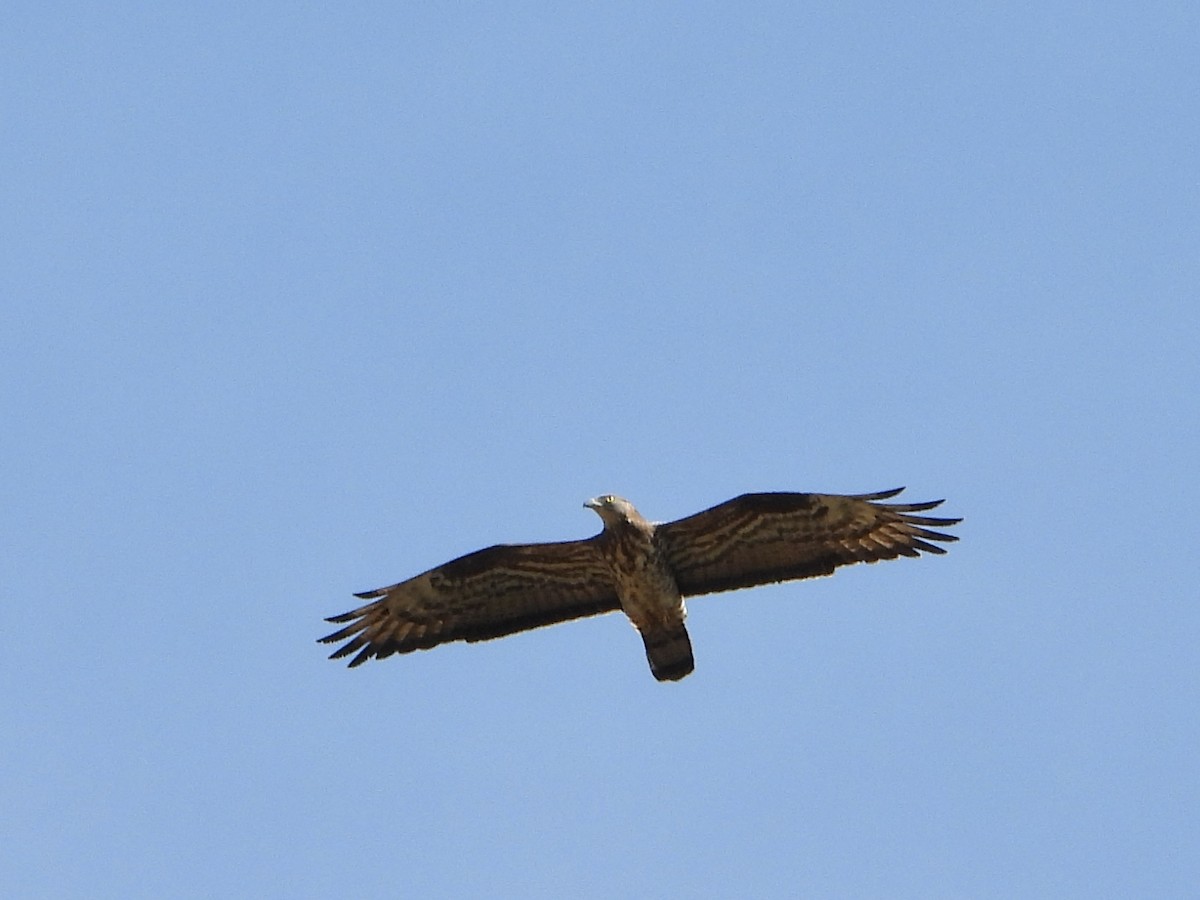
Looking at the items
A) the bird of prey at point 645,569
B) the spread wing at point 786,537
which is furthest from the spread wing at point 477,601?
the spread wing at point 786,537

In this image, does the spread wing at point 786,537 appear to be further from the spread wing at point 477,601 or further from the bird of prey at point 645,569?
the spread wing at point 477,601

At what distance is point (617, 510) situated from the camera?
18016 mm

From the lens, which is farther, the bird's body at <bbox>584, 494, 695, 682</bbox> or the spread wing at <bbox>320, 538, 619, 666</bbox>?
the spread wing at <bbox>320, 538, 619, 666</bbox>

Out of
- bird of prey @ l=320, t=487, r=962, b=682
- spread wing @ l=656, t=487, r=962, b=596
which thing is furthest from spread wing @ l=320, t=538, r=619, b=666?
spread wing @ l=656, t=487, r=962, b=596

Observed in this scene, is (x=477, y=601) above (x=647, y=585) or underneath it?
above

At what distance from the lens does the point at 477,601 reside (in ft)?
62.4

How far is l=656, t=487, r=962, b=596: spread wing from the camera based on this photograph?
1819 centimetres

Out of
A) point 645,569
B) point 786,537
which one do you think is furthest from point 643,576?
point 786,537

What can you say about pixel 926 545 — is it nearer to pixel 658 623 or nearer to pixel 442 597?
pixel 658 623

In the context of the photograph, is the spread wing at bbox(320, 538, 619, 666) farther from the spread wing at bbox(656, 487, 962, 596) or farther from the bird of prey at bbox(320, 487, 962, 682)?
the spread wing at bbox(656, 487, 962, 596)

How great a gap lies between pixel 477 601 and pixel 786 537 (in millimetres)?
2849

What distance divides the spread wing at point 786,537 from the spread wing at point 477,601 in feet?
2.63

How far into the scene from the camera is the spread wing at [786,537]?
18.2m

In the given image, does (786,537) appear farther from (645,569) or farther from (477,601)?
(477,601)
